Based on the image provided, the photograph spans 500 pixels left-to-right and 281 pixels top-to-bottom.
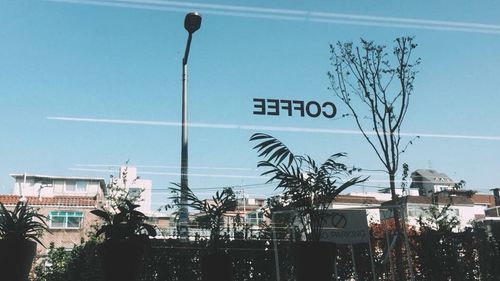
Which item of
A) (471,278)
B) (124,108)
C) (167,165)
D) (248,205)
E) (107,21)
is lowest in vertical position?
(471,278)

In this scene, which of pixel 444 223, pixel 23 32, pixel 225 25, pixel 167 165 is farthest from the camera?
pixel 444 223

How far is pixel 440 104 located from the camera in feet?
18.9

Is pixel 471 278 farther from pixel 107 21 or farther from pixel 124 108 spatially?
pixel 107 21

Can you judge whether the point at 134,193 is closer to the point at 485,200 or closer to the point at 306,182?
the point at 306,182

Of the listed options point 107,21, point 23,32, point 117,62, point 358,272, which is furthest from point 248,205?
point 23,32

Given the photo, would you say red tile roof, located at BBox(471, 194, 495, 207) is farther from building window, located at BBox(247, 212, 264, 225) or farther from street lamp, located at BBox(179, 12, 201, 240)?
street lamp, located at BBox(179, 12, 201, 240)

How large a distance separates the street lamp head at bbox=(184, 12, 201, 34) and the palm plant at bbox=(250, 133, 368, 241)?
181 cm

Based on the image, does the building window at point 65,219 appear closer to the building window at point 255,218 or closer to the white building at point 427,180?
the white building at point 427,180

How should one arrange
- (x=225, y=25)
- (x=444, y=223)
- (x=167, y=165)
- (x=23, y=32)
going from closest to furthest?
(x=23, y=32)
(x=225, y=25)
(x=167, y=165)
(x=444, y=223)

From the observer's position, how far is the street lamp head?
17.0ft

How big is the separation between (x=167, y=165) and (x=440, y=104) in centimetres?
352

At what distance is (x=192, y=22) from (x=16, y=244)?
10.0 feet

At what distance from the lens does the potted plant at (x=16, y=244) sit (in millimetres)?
3309

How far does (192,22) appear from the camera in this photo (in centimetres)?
524
